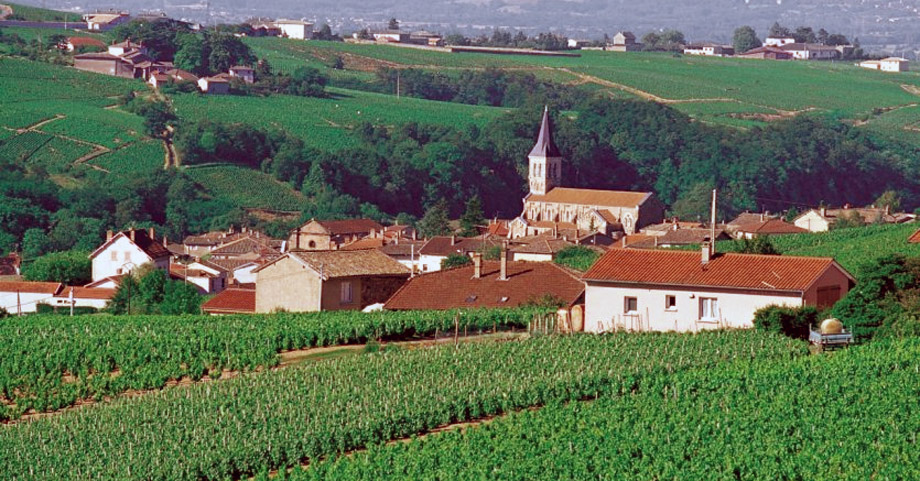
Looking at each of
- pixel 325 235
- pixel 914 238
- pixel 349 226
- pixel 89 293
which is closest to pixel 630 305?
pixel 914 238

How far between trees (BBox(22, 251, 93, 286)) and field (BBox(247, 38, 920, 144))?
82820mm

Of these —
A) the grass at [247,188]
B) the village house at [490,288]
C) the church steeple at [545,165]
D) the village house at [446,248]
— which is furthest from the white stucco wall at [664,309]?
the church steeple at [545,165]

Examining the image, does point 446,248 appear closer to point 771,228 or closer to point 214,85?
point 771,228

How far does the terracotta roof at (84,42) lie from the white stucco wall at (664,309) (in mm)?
105958

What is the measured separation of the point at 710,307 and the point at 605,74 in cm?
13267

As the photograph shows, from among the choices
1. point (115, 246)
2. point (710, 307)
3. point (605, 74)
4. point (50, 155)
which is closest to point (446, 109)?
point (605, 74)

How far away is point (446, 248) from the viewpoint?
78.4 m

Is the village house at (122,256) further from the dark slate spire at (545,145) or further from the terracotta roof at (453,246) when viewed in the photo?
the dark slate spire at (545,145)

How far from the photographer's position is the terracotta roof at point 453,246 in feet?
254

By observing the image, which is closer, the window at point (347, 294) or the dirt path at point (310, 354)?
the dirt path at point (310, 354)

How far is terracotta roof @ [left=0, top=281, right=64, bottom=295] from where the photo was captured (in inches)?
2562

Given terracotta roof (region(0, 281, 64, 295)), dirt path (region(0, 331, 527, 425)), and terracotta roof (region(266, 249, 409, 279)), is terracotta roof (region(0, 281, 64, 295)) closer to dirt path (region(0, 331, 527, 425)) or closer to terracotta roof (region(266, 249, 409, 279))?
terracotta roof (region(266, 249, 409, 279))

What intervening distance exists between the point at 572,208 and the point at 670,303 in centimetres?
6653

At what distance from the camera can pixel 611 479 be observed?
2541 cm
